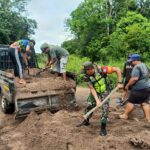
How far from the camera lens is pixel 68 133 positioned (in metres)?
8.09

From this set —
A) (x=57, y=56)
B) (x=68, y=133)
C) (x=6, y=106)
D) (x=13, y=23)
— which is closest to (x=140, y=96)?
(x=68, y=133)

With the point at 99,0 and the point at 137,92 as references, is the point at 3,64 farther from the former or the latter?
the point at 99,0

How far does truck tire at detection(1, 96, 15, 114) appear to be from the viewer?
10.9 metres

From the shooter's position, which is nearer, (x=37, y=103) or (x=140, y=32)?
(x=37, y=103)

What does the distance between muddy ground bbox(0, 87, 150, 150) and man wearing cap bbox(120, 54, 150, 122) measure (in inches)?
13.1

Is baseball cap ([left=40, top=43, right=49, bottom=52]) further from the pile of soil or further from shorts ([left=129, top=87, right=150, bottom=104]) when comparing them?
shorts ([left=129, top=87, right=150, bottom=104])

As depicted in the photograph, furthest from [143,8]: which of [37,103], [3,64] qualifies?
[37,103]

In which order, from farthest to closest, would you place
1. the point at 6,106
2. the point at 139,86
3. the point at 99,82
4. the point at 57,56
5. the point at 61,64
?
the point at 57,56
the point at 61,64
the point at 6,106
the point at 139,86
the point at 99,82

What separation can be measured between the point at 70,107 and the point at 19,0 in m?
27.5

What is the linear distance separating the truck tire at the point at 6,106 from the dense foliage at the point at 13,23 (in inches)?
891

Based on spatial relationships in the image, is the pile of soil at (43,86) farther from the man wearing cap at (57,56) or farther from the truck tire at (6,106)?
the truck tire at (6,106)

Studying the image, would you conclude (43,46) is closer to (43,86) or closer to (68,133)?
(43,86)

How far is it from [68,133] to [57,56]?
3.96 m

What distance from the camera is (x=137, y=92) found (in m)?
9.60
